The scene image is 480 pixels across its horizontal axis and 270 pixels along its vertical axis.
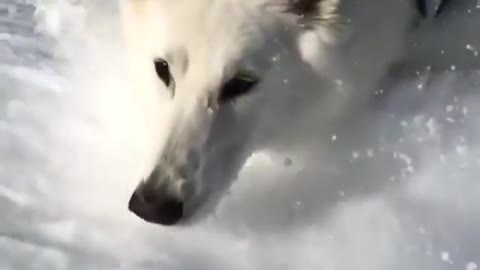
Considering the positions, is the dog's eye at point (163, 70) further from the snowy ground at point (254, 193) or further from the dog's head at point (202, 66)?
the snowy ground at point (254, 193)

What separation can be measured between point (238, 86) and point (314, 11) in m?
0.17

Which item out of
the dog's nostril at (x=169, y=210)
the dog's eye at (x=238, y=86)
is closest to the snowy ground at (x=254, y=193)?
the dog's nostril at (x=169, y=210)

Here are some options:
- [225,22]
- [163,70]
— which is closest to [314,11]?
[225,22]

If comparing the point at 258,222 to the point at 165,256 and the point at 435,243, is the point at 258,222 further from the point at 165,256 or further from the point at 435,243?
the point at 435,243

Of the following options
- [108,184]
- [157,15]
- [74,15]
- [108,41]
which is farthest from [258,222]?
[74,15]

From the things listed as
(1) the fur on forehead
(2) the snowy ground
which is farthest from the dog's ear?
(2) the snowy ground

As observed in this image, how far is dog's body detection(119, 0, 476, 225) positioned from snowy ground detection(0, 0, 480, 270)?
17cm

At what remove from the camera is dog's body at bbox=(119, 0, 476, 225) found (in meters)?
1.29

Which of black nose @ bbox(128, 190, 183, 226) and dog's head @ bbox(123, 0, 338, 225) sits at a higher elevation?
dog's head @ bbox(123, 0, 338, 225)

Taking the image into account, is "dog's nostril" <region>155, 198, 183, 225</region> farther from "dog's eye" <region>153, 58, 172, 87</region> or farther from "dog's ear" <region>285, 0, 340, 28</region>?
"dog's ear" <region>285, 0, 340, 28</region>

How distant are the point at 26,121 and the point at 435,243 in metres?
0.89

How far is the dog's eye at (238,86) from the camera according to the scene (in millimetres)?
1297

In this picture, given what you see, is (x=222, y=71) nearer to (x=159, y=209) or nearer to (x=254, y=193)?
(x=159, y=209)

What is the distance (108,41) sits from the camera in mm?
1861
